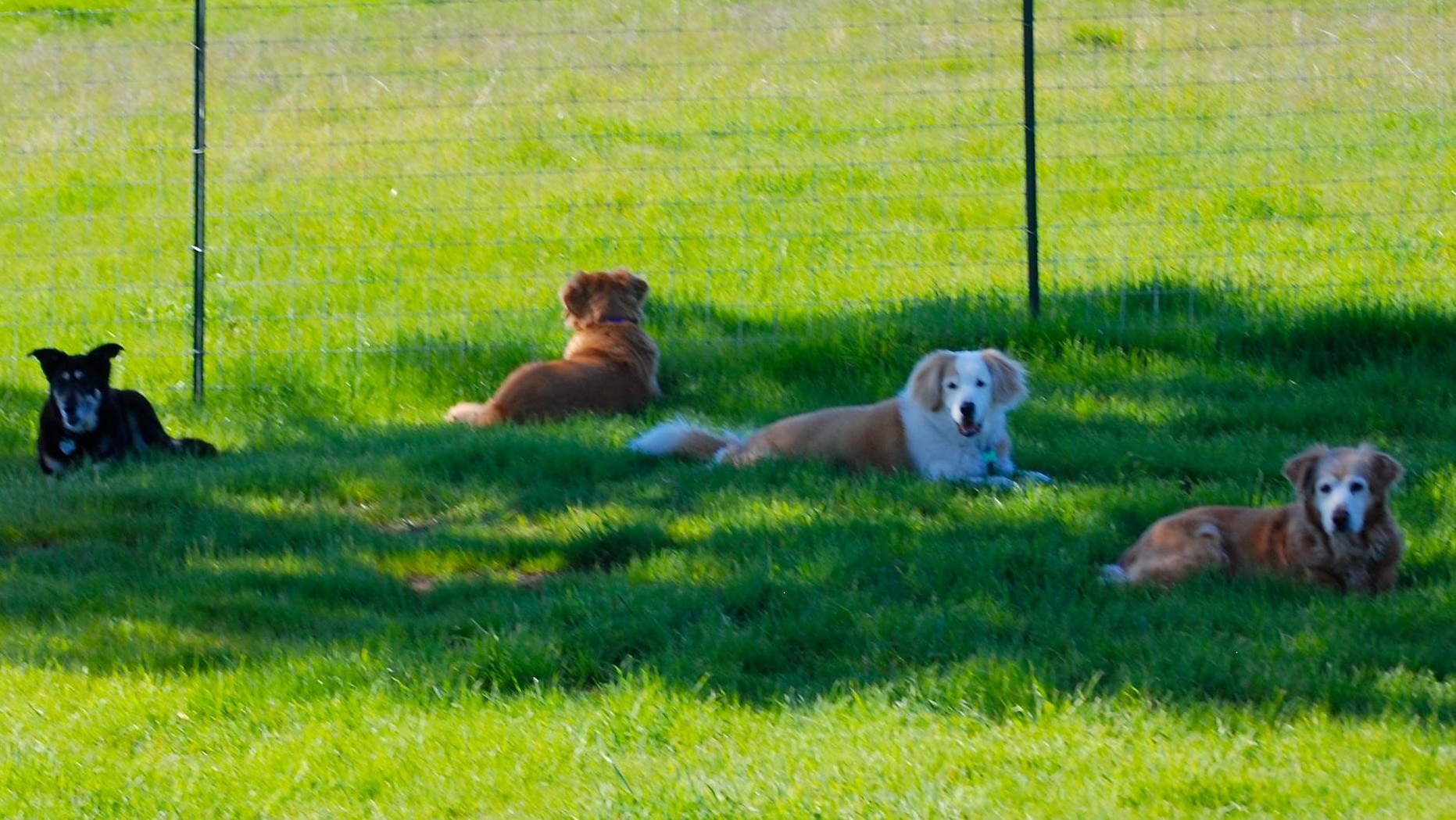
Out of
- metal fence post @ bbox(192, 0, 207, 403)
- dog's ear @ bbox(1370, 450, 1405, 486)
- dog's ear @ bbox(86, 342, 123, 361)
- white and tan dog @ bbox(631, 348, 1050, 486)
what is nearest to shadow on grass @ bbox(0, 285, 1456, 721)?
white and tan dog @ bbox(631, 348, 1050, 486)

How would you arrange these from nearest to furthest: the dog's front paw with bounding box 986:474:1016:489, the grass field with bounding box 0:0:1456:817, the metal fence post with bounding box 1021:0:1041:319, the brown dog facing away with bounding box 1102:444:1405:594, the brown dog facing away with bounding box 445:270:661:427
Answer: the grass field with bounding box 0:0:1456:817
the brown dog facing away with bounding box 1102:444:1405:594
the dog's front paw with bounding box 986:474:1016:489
the brown dog facing away with bounding box 445:270:661:427
the metal fence post with bounding box 1021:0:1041:319

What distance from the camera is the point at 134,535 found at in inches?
296

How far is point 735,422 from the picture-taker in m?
9.59

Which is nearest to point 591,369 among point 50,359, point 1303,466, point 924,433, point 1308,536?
point 924,433

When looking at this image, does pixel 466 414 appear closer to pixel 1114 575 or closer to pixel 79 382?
pixel 79 382

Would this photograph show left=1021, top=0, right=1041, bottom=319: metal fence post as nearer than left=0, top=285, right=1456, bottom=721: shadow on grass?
No

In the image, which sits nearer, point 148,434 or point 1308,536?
point 1308,536

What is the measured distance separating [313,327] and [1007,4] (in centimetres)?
839

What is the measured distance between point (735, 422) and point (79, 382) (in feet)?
11.7

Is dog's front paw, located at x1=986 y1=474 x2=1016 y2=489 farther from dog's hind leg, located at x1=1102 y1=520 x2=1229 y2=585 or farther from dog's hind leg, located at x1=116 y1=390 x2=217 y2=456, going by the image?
dog's hind leg, located at x1=116 y1=390 x2=217 y2=456

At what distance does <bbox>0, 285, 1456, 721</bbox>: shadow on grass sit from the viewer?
5.55m

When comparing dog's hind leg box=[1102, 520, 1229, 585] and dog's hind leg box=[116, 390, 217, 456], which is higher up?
dog's hind leg box=[116, 390, 217, 456]

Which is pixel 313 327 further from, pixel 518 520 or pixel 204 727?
pixel 204 727

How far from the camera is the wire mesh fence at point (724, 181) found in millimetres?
11273
